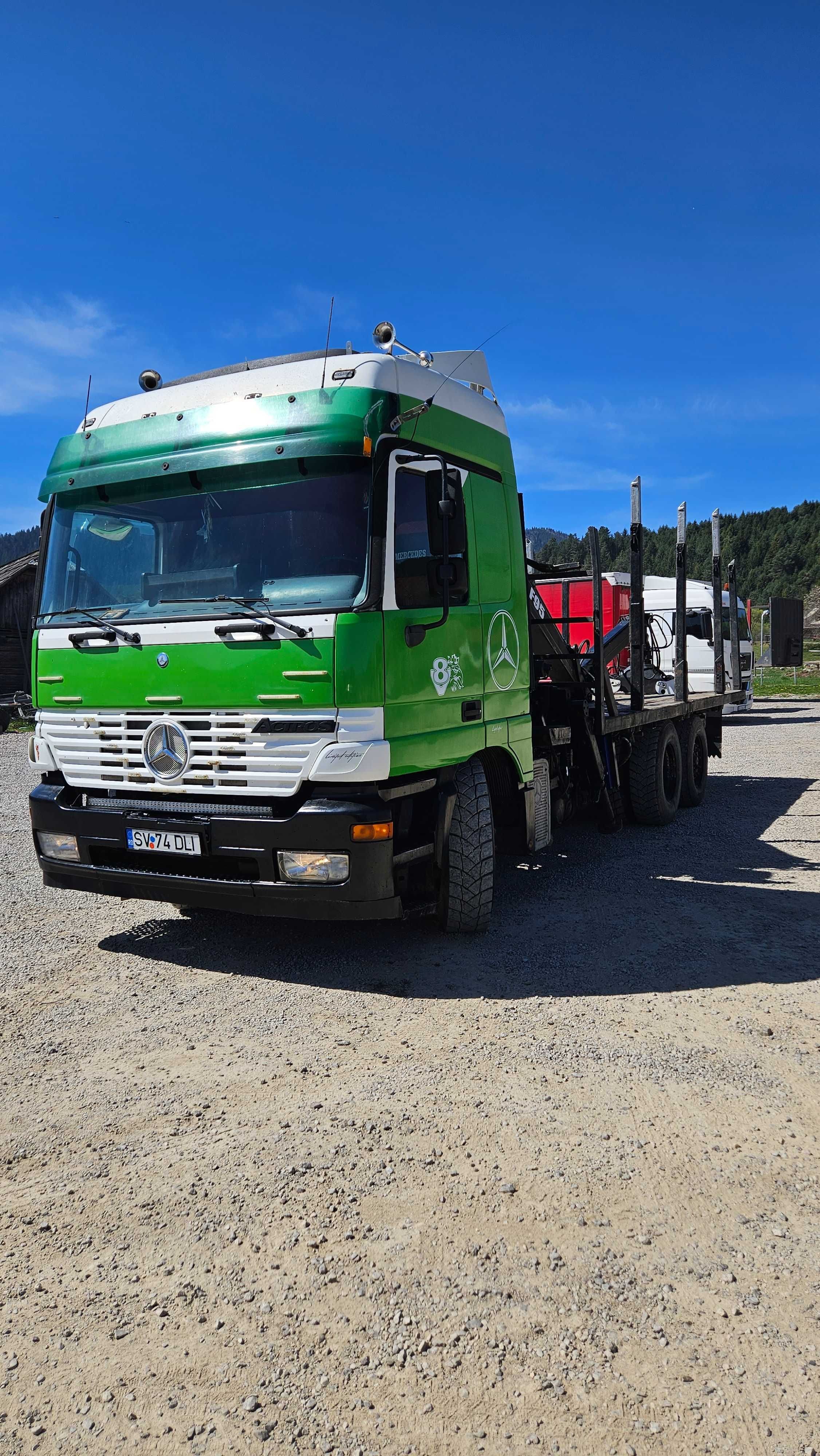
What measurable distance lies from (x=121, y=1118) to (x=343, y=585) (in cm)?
237

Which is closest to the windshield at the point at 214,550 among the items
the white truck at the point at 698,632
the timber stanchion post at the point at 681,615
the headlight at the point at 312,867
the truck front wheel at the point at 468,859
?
the headlight at the point at 312,867

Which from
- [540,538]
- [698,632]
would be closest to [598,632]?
[540,538]

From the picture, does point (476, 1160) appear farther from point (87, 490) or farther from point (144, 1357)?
point (87, 490)

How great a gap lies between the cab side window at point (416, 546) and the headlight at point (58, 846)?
7.22 ft

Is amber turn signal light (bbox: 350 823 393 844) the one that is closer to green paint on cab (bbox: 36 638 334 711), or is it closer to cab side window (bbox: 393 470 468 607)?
green paint on cab (bbox: 36 638 334 711)

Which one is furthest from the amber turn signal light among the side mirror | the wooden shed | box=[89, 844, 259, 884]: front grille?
the wooden shed

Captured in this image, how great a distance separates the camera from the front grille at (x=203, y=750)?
14.2 feet

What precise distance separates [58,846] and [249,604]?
1.82 metres

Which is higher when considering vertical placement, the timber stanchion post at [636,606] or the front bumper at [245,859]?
the timber stanchion post at [636,606]

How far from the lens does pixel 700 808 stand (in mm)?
10484

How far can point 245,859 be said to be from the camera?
4500 millimetres

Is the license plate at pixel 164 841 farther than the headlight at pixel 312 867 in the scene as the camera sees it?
Yes

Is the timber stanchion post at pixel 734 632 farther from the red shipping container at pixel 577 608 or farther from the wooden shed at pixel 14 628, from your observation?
the wooden shed at pixel 14 628

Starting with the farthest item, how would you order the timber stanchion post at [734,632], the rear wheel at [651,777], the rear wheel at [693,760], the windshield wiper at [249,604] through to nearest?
the timber stanchion post at [734,632]
the rear wheel at [693,760]
the rear wheel at [651,777]
the windshield wiper at [249,604]
